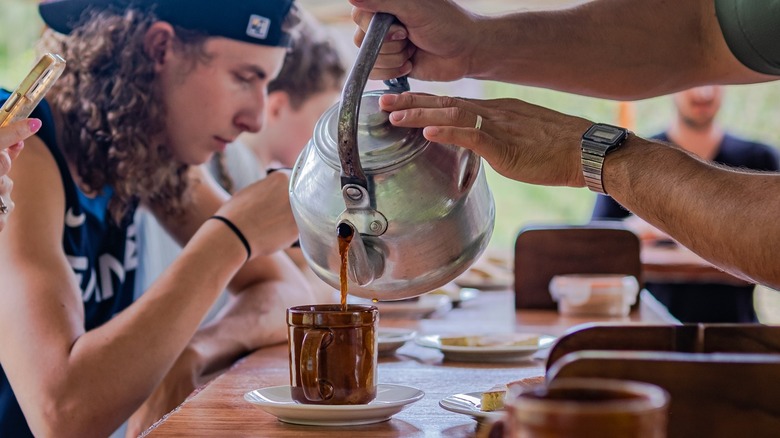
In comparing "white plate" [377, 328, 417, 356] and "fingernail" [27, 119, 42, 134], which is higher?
"fingernail" [27, 119, 42, 134]

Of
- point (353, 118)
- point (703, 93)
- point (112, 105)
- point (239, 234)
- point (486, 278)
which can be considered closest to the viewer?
point (353, 118)

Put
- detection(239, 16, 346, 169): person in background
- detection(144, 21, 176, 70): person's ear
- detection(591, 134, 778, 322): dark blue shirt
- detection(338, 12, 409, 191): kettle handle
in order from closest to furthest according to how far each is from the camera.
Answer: detection(338, 12, 409, 191): kettle handle → detection(144, 21, 176, 70): person's ear → detection(239, 16, 346, 169): person in background → detection(591, 134, 778, 322): dark blue shirt

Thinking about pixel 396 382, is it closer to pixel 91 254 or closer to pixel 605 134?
pixel 605 134

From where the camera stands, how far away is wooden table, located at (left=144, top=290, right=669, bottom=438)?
0.92m

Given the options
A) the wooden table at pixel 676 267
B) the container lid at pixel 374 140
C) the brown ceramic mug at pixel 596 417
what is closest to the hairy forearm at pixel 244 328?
the container lid at pixel 374 140

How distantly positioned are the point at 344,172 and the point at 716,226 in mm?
393

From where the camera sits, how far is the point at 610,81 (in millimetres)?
1621

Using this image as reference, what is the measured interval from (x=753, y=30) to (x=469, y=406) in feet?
2.89

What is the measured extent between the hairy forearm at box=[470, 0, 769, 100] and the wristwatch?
48 centimetres

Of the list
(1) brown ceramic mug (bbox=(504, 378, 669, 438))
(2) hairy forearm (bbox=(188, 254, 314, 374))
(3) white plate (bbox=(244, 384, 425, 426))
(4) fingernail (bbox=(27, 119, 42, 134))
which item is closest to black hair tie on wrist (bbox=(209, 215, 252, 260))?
(2) hairy forearm (bbox=(188, 254, 314, 374))

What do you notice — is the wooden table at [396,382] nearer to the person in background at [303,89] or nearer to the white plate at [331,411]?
the white plate at [331,411]

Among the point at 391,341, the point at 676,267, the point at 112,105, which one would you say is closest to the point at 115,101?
the point at 112,105

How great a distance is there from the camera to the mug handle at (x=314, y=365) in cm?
93

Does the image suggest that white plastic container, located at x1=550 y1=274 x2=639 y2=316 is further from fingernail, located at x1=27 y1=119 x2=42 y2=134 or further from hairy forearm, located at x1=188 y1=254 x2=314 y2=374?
fingernail, located at x1=27 y1=119 x2=42 y2=134
